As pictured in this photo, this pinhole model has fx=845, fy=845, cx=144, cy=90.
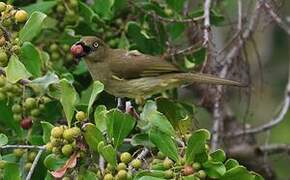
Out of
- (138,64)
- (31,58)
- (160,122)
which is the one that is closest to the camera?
(160,122)

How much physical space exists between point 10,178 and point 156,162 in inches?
18.7

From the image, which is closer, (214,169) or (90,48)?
(214,169)

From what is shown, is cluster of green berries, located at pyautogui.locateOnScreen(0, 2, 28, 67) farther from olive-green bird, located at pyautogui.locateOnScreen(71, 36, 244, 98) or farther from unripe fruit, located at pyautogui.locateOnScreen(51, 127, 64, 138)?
olive-green bird, located at pyautogui.locateOnScreen(71, 36, 244, 98)

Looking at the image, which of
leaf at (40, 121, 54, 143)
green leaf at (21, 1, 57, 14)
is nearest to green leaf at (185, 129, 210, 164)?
leaf at (40, 121, 54, 143)

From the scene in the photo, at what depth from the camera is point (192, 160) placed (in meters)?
2.50

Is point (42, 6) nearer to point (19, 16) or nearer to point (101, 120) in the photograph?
point (19, 16)

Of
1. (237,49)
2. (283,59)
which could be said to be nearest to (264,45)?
(283,59)

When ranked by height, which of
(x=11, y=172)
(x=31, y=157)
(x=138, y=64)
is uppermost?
(x=138, y=64)

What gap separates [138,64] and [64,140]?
3.45 feet

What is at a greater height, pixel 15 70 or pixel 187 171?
pixel 15 70

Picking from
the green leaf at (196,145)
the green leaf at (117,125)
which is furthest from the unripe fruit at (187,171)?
the green leaf at (117,125)

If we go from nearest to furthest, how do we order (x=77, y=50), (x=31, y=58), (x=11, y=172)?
(x=11, y=172) → (x=31, y=58) → (x=77, y=50)

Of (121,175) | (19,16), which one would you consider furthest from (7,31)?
(121,175)

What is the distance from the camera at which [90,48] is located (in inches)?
139
